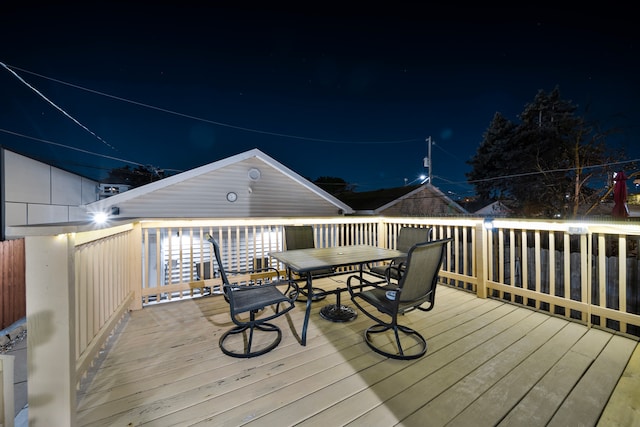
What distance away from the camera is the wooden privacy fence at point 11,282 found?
5.44 metres

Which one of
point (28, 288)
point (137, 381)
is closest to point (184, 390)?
point (137, 381)

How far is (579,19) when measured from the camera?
41.2 ft

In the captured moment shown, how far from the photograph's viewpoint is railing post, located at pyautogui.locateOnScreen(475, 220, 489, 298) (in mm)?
3543

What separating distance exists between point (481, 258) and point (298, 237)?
8.81ft

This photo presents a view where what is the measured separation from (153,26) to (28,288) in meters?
16.7

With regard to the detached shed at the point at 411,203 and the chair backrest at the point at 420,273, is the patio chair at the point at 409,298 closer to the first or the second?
the chair backrest at the point at 420,273

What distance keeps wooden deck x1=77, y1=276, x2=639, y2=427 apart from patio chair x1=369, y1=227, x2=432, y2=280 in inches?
28.0

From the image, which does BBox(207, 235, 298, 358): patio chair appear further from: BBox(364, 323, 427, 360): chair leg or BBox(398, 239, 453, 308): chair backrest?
BBox(398, 239, 453, 308): chair backrest

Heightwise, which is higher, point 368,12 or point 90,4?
point 368,12

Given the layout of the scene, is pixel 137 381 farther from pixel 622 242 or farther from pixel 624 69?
pixel 624 69

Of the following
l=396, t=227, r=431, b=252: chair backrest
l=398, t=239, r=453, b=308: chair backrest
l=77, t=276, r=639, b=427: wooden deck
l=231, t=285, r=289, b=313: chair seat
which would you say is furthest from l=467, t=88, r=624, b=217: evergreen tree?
l=231, t=285, r=289, b=313: chair seat

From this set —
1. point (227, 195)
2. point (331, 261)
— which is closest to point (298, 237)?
point (331, 261)

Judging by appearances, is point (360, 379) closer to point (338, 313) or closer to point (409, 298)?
point (409, 298)

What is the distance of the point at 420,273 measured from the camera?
81.5 inches
